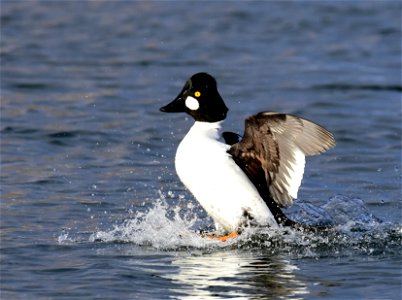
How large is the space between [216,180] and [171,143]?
13.7 feet

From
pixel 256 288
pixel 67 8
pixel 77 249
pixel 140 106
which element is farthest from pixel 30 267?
pixel 67 8

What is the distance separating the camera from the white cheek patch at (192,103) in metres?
7.62

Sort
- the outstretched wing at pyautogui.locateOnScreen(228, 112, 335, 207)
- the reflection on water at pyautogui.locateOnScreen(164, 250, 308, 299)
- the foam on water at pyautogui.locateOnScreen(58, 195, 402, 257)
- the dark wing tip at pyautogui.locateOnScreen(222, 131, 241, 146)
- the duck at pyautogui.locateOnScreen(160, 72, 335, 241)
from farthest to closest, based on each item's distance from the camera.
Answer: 1. the dark wing tip at pyautogui.locateOnScreen(222, 131, 241, 146)
2. the foam on water at pyautogui.locateOnScreen(58, 195, 402, 257)
3. the duck at pyautogui.locateOnScreen(160, 72, 335, 241)
4. the outstretched wing at pyautogui.locateOnScreen(228, 112, 335, 207)
5. the reflection on water at pyautogui.locateOnScreen(164, 250, 308, 299)

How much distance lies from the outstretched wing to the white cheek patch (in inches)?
17.2

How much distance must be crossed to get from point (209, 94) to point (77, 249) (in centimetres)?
151

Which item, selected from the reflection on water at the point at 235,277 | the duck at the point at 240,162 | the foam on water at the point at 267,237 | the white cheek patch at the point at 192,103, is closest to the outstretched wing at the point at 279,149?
the duck at the point at 240,162

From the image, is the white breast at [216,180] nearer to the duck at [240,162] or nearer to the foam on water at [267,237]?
the duck at [240,162]

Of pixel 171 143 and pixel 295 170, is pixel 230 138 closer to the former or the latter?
pixel 295 170

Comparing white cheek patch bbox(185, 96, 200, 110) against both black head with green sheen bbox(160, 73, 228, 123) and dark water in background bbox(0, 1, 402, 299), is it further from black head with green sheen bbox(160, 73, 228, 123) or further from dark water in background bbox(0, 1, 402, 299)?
dark water in background bbox(0, 1, 402, 299)

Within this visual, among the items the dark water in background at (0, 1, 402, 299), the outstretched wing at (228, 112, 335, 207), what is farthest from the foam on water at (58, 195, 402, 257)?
the outstretched wing at (228, 112, 335, 207)

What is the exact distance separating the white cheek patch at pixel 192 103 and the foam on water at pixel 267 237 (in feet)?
3.13

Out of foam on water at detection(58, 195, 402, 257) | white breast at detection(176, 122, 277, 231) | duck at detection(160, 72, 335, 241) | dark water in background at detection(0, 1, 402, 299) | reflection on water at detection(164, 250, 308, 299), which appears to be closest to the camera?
reflection on water at detection(164, 250, 308, 299)

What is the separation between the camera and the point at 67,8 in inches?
767

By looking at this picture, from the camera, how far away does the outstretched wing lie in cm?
707
